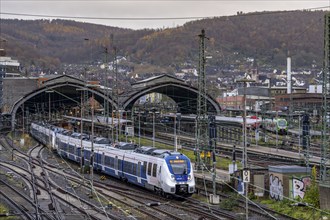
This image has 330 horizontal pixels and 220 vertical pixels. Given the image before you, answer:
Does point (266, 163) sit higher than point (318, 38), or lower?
lower

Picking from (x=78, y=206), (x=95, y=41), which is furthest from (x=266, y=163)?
(x=95, y=41)

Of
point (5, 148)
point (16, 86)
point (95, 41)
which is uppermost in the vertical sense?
point (95, 41)

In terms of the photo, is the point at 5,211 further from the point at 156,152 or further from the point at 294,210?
the point at 294,210

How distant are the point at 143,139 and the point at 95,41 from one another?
110 metres

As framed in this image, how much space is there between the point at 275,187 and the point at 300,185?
1.74 meters

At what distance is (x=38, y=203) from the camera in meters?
27.7

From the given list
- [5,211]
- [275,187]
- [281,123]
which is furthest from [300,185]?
[281,123]

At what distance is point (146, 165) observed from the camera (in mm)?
30297

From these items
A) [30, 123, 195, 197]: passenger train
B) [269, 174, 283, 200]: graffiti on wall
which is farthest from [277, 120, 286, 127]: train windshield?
[269, 174, 283, 200]: graffiti on wall

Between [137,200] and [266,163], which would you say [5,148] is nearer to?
[266,163]

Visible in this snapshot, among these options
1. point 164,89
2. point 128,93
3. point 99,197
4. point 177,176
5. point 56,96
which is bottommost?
point 99,197

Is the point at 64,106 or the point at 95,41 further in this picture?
the point at 95,41

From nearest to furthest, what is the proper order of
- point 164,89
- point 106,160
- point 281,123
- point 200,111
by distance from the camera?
point 200,111
point 106,160
point 281,123
point 164,89

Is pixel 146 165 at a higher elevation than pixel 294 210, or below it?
higher
